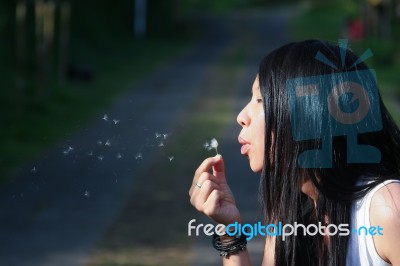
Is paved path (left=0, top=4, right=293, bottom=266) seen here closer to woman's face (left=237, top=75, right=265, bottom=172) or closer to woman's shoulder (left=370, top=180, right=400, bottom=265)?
woman's face (left=237, top=75, right=265, bottom=172)

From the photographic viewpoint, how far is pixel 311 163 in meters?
1.82

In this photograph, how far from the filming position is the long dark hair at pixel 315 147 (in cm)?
180

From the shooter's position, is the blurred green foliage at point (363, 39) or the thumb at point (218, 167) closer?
the thumb at point (218, 167)

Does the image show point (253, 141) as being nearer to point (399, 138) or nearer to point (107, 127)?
point (399, 138)

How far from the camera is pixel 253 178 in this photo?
7.96 m

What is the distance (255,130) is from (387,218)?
1.23 feet

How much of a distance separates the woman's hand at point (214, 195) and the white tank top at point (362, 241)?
0.93 ft

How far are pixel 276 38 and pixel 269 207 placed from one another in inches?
1200

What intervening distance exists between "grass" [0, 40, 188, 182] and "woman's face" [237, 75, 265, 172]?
90 cm

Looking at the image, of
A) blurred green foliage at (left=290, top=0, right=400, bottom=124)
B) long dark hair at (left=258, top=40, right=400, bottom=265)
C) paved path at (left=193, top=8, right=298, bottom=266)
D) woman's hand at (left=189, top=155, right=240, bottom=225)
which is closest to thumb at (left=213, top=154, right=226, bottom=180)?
woman's hand at (left=189, top=155, right=240, bottom=225)

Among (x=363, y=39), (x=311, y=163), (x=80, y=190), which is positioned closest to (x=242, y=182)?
(x=80, y=190)

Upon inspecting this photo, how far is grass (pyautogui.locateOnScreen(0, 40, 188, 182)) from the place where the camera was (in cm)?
891

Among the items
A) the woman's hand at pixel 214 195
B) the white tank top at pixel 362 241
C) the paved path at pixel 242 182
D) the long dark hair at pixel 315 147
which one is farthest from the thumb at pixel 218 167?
the paved path at pixel 242 182

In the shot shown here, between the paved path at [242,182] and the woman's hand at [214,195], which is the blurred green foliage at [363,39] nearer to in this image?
the woman's hand at [214,195]
